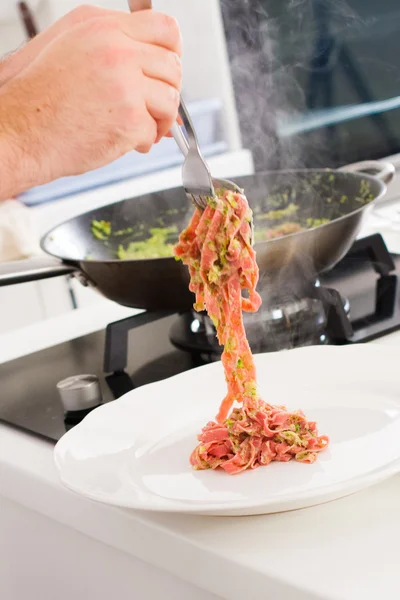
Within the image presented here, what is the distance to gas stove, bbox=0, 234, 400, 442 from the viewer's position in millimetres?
1071

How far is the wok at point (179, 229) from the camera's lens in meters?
1.10

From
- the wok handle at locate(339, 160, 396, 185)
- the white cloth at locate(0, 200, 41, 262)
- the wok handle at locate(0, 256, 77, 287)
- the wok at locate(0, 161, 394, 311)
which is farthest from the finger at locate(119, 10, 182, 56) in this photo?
the white cloth at locate(0, 200, 41, 262)

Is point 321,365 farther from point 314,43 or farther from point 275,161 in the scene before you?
point 275,161

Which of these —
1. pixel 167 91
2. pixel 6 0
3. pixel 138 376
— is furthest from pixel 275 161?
pixel 167 91

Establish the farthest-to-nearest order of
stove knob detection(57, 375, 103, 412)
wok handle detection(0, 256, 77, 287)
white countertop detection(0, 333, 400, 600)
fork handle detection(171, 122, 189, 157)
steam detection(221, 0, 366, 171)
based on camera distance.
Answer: steam detection(221, 0, 366, 171) → wok handle detection(0, 256, 77, 287) → stove knob detection(57, 375, 103, 412) → fork handle detection(171, 122, 189, 157) → white countertop detection(0, 333, 400, 600)

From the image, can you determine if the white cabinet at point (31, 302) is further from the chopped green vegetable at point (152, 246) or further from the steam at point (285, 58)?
the chopped green vegetable at point (152, 246)

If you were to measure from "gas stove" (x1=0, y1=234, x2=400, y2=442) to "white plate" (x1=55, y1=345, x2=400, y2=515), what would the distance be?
0.14m

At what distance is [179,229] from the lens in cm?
158

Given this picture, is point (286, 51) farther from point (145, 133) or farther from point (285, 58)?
point (145, 133)

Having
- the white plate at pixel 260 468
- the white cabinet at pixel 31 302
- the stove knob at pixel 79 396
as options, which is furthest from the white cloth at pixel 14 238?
the white plate at pixel 260 468

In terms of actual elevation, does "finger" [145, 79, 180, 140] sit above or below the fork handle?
above

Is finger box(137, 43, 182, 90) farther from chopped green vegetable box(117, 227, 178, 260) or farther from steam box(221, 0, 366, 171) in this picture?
steam box(221, 0, 366, 171)

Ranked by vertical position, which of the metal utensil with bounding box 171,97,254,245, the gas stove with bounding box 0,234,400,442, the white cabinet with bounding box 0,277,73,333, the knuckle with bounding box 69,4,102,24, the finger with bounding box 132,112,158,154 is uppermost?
the knuckle with bounding box 69,4,102,24

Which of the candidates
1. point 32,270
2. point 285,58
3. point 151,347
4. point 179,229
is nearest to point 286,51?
point 285,58
